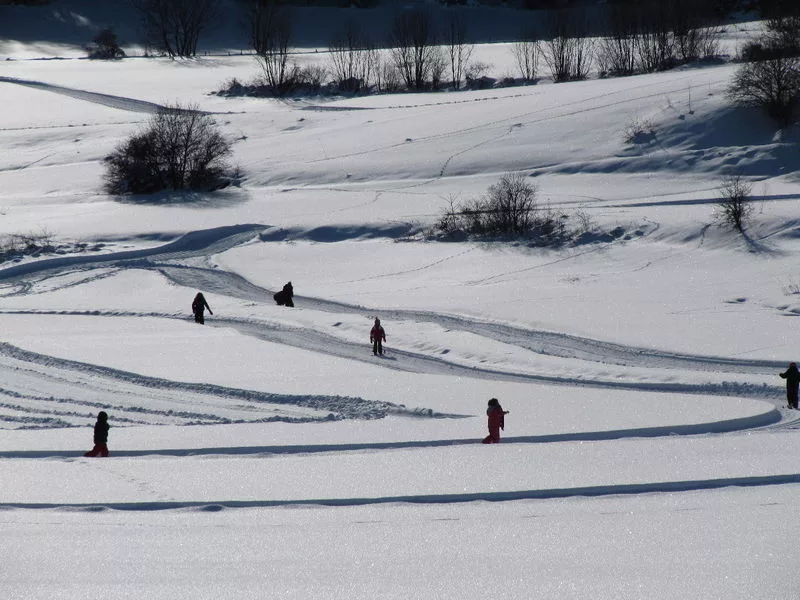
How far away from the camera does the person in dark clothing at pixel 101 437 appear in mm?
13727

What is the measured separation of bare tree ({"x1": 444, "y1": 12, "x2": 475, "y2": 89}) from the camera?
215ft

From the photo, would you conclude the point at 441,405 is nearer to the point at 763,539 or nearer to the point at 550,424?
the point at 550,424

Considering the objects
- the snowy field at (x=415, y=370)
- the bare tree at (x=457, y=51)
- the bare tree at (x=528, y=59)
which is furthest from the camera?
the bare tree at (x=457, y=51)

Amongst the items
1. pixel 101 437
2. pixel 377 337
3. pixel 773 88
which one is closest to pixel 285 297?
pixel 377 337

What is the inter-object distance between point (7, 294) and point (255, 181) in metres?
15.2

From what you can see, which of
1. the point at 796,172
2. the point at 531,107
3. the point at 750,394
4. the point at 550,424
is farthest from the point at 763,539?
the point at 531,107

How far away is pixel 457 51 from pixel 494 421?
63037mm

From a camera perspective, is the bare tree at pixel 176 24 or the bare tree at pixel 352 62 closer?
the bare tree at pixel 352 62

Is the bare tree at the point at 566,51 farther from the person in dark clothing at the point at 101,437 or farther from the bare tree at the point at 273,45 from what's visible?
the person in dark clothing at the point at 101,437

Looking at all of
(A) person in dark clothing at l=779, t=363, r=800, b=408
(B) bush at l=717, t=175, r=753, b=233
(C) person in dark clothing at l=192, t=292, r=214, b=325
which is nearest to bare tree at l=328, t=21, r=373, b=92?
(B) bush at l=717, t=175, r=753, b=233

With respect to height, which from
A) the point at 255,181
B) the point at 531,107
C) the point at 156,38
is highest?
the point at 156,38

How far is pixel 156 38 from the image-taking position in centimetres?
8831

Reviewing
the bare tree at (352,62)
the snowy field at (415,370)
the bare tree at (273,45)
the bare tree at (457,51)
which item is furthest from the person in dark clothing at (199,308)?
the bare tree at (457,51)

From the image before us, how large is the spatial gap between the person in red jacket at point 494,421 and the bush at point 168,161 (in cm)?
3098
